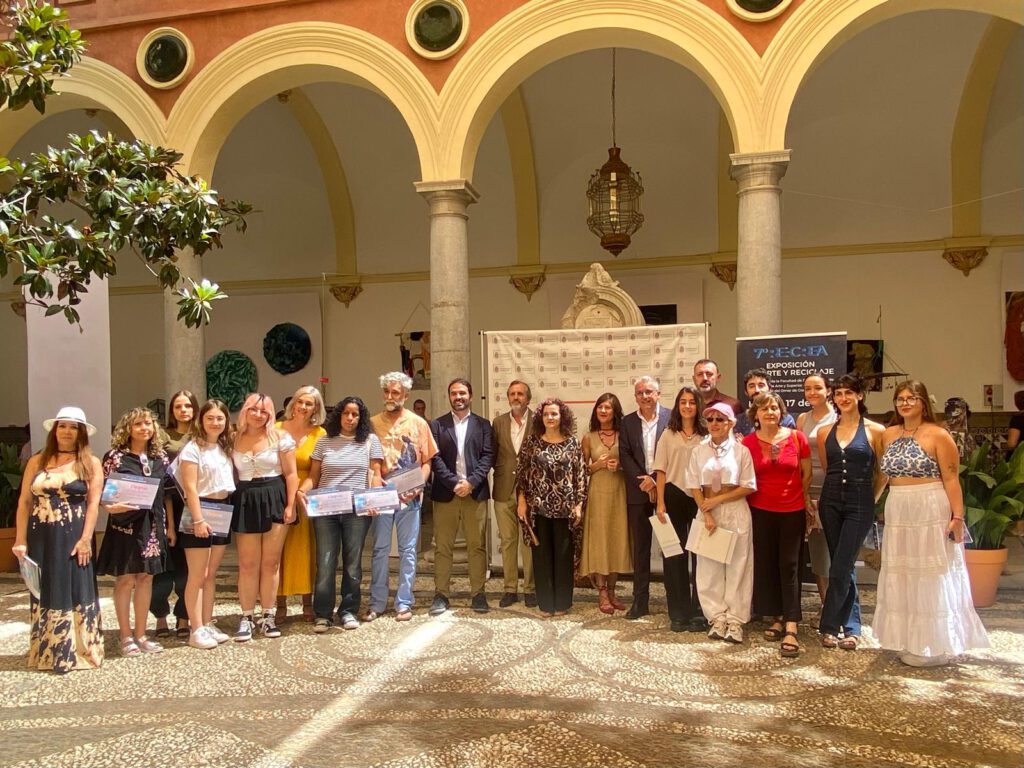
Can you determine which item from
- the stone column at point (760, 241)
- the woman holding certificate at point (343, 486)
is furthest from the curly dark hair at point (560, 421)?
the stone column at point (760, 241)

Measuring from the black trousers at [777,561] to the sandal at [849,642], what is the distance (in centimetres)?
25

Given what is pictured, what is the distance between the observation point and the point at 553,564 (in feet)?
17.7

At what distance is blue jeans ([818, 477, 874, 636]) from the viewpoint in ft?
14.8

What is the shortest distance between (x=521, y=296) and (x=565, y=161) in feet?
6.81

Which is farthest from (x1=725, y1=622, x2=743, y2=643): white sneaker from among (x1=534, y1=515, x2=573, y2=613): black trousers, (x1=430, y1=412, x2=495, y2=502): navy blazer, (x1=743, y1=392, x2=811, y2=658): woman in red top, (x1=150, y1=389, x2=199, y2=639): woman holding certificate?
(x1=150, y1=389, x2=199, y2=639): woman holding certificate

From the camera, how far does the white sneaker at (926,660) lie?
4.23 metres

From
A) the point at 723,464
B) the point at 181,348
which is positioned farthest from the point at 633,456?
the point at 181,348

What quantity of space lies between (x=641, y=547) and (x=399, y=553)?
1586mm

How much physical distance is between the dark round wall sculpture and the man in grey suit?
7932 millimetres

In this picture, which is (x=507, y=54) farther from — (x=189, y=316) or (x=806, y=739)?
(x=806, y=739)

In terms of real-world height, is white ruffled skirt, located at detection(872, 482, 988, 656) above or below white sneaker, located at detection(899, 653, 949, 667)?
above

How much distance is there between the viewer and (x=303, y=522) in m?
5.15

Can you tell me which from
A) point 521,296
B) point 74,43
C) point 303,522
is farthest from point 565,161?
point 74,43

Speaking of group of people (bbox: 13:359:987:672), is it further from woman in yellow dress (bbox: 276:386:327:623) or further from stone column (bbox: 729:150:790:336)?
stone column (bbox: 729:150:790:336)
